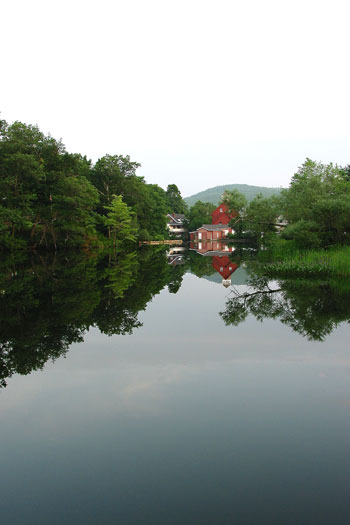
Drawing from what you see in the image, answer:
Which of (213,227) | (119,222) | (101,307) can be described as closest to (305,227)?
(101,307)

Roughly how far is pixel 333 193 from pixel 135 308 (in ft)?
71.6

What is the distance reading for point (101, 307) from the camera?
38.0 feet

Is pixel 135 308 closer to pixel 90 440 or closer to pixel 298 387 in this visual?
pixel 298 387

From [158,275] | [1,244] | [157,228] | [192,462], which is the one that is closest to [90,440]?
[192,462]

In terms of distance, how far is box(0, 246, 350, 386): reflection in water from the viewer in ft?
26.5

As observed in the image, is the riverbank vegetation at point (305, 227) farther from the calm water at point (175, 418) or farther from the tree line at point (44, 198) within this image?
the tree line at point (44, 198)

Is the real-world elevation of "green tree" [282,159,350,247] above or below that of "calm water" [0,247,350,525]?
above

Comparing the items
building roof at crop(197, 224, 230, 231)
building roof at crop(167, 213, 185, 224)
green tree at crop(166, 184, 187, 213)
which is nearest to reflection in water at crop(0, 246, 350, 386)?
building roof at crop(197, 224, 230, 231)

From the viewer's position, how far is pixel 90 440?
163 inches

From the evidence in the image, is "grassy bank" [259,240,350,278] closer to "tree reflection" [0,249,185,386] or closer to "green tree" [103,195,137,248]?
"tree reflection" [0,249,185,386]

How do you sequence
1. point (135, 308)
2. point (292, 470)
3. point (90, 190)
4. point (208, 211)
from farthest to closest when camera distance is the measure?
point (208, 211) < point (90, 190) < point (135, 308) < point (292, 470)

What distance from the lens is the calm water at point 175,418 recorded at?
3.17 meters

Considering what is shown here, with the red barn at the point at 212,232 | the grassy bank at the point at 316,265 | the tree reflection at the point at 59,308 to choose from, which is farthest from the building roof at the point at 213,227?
the tree reflection at the point at 59,308

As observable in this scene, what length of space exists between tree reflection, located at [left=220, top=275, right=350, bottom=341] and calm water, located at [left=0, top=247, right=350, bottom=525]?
0.10m
